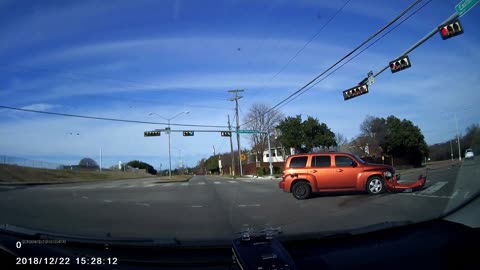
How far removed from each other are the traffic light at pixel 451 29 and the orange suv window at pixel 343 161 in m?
5.03

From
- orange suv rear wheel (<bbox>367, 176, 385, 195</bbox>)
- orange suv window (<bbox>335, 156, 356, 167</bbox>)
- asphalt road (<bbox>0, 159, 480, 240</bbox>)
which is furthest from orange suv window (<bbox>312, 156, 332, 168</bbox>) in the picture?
asphalt road (<bbox>0, 159, 480, 240</bbox>)

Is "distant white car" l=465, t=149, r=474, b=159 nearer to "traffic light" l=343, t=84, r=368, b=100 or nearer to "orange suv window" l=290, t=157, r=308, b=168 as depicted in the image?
"orange suv window" l=290, t=157, r=308, b=168

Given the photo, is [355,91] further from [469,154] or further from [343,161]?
[469,154]

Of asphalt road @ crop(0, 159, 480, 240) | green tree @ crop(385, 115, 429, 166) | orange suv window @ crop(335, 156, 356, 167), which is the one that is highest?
green tree @ crop(385, 115, 429, 166)

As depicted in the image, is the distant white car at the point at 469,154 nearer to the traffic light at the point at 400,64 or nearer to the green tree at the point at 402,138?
the traffic light at the point at 400,64

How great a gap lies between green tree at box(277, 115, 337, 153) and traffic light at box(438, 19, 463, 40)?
42502 millimetres

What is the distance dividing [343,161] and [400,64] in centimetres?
520

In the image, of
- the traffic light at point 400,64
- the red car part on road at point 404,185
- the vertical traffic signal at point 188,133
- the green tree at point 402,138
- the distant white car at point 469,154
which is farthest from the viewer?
the green tree at point 402,138

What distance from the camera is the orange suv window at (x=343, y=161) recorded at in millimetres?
13463

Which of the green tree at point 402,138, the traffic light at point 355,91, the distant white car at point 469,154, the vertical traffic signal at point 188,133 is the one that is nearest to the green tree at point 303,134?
the green tree at point 402,138

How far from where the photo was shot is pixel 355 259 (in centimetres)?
348

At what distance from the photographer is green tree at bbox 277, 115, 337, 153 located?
53406 millimetres

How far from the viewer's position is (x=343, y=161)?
44.6ft

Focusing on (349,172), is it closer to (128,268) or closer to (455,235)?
Answer: (455,235)
